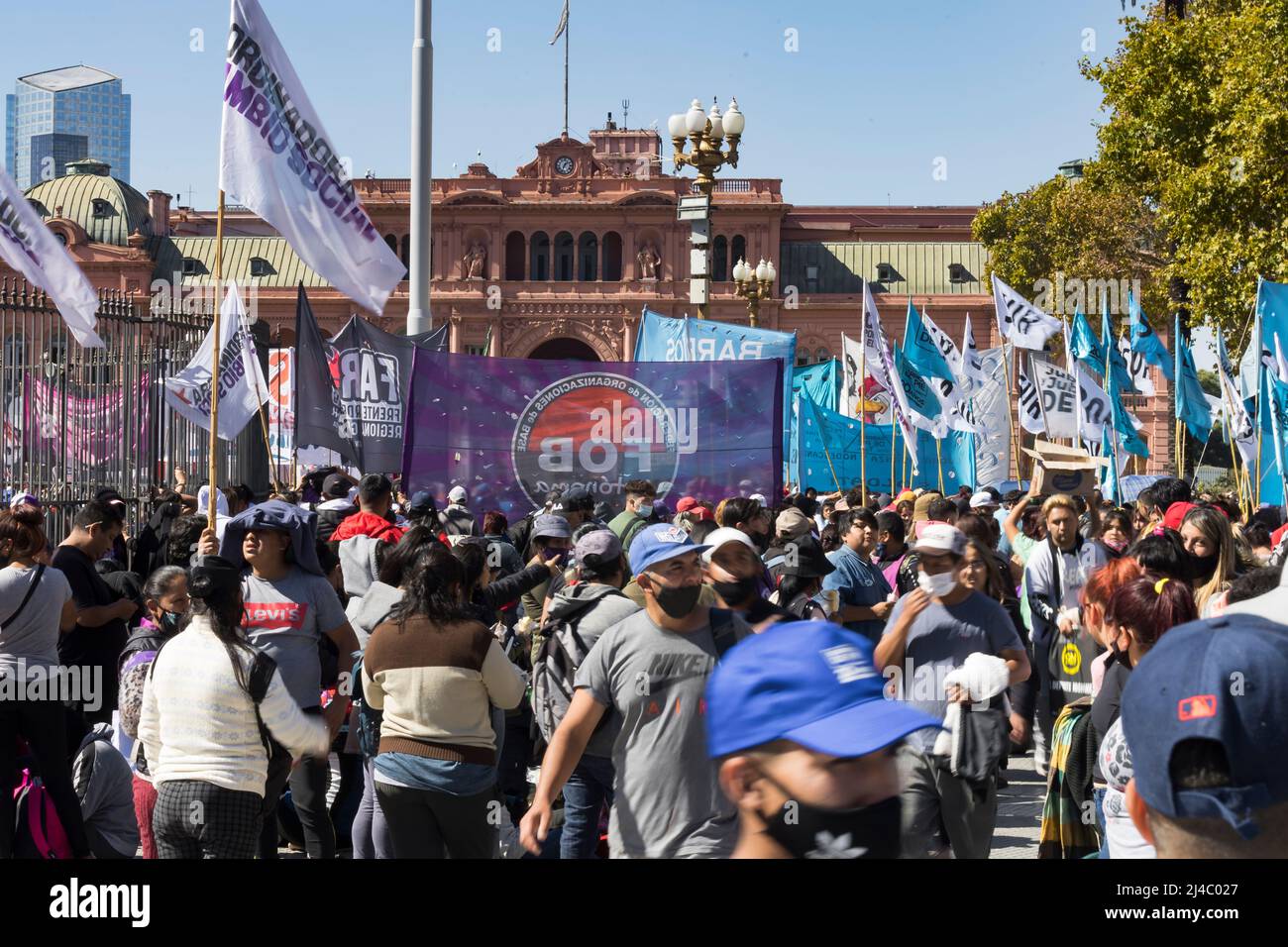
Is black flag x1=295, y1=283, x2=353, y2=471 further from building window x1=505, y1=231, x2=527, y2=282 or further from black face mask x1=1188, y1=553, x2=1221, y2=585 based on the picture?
building window x1=505, y1=231, x2=527, y2=282

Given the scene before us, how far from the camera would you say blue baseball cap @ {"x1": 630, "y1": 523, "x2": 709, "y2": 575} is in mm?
4902

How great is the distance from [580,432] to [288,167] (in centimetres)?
297

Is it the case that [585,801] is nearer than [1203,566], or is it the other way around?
[585,801]

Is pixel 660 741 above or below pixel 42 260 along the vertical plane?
below

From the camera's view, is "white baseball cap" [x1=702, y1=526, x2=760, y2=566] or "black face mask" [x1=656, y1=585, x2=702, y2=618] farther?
"white baseball cap" [x1=702, y1=526, x2=760, y2=566]

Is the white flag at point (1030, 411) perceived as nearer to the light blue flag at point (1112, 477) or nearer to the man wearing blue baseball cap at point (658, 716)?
the light blue flag at point (1112, 477)

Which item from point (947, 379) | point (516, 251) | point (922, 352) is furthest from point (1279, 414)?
point (516, 251)

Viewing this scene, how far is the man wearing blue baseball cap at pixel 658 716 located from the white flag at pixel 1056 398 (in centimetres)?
1479

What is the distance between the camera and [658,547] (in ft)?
16.2

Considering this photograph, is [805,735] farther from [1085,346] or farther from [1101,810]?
[1085,346]

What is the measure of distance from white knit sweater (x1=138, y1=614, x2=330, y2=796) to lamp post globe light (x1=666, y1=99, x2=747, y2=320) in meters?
10.6

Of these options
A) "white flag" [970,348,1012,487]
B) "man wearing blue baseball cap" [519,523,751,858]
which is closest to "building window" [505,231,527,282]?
"white flag" [970,348,1012,487]
